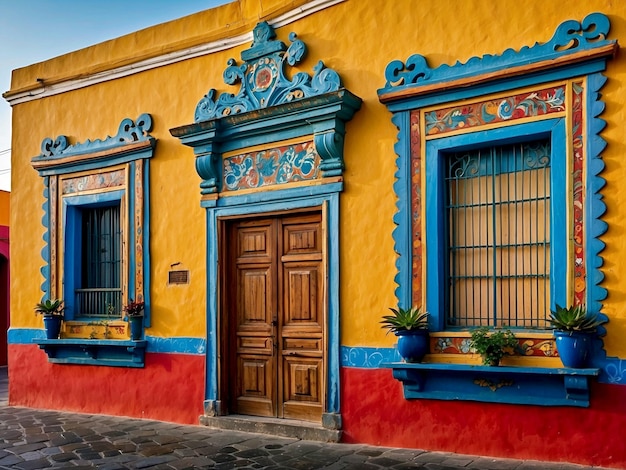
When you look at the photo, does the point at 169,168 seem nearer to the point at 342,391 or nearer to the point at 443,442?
the point at 342,391

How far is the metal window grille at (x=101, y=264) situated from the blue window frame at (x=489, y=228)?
432cm

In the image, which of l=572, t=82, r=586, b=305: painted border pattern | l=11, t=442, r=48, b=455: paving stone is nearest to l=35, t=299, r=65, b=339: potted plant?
l=11, t=442, r=48, b=455: paving stone

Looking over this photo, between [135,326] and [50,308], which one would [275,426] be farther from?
[50,308]

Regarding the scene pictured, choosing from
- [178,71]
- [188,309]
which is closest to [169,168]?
[178,71]

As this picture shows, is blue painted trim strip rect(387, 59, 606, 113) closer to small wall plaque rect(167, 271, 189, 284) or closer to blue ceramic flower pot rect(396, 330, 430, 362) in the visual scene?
blue ceramic flower pot rect(396, 330, 430, 362)

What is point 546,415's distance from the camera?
5508mm

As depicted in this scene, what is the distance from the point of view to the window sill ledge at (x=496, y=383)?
5.29 metres

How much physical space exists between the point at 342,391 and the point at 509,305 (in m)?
1.79

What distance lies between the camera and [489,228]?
6.04 m

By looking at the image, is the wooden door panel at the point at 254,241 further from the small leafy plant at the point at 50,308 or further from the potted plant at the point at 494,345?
the small leafy plant at the point at 50,308

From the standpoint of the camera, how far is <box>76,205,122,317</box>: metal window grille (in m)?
8.77

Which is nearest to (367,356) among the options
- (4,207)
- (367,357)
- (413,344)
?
(367,357)

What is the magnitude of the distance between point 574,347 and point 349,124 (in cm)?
294

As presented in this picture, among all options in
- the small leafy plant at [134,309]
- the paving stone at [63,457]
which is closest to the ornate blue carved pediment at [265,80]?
the small leafy plant at [134,309]
